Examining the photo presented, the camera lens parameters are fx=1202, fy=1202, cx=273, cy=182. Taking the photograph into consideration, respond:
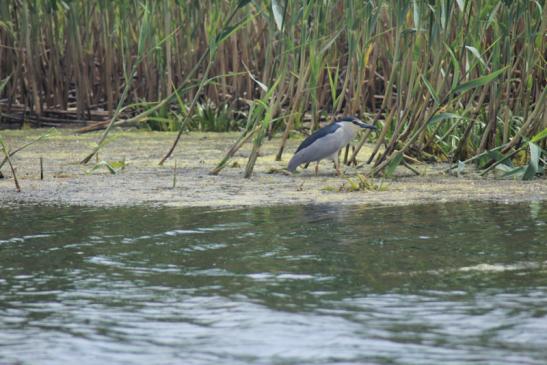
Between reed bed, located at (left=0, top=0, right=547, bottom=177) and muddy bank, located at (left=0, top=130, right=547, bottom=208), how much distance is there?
8.0 inches

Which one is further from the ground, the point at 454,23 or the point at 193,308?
the point at 454,23

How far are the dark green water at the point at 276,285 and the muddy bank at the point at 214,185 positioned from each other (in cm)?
41

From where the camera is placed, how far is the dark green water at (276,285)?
12.0 feet

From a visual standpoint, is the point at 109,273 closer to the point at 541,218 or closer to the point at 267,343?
the point at 267,343

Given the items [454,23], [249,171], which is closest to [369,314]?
[249,171]

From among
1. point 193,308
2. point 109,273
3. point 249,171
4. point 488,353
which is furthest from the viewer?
point 249,171

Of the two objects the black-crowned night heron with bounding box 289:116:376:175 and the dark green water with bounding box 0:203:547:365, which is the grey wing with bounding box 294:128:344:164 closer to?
the black-crowned night heron with bounding box 289:116:376:175

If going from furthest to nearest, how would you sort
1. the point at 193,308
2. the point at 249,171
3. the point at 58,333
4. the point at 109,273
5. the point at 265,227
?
the point at 249,171
the point at 265,227
the point at 109,273
the point at 193,308
the point at 58,333

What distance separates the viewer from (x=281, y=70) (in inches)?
315

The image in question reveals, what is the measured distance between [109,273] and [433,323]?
4.99ft

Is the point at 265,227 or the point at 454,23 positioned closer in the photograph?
the point at 265,227

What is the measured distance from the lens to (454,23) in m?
8.49

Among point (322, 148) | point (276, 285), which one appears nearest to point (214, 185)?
point (322, 148)

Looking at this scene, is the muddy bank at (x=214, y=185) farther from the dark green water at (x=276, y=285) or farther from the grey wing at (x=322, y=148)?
the dark green water at (x=276, y=285)
